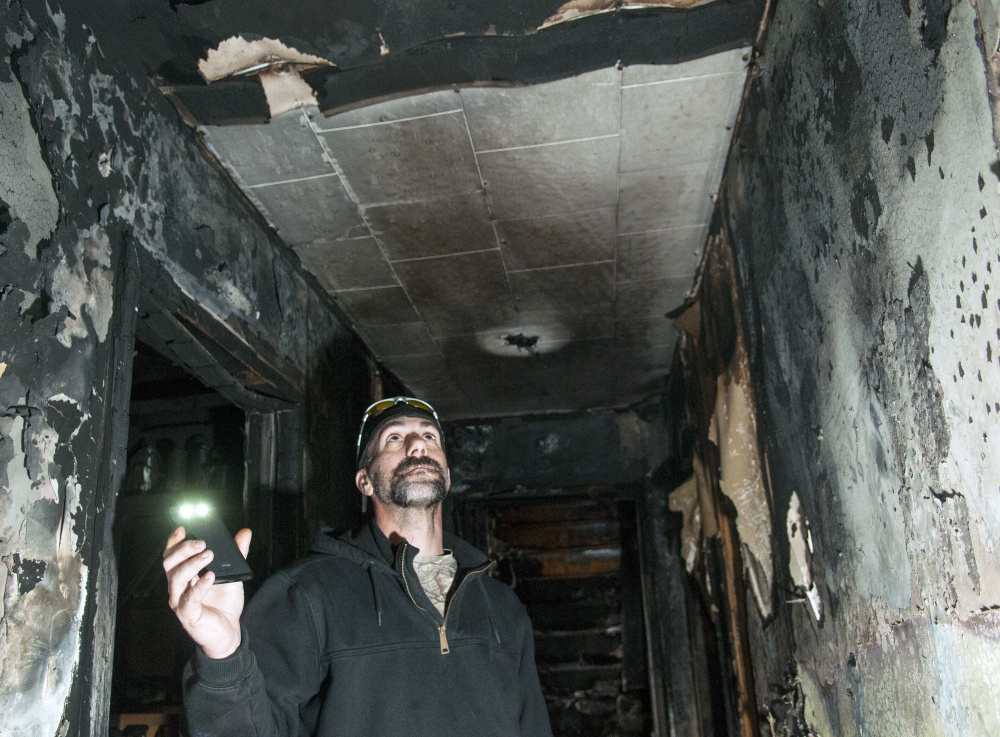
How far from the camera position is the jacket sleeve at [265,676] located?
1.40m

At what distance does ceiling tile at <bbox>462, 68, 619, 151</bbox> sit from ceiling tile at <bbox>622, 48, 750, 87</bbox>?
0.20 feet

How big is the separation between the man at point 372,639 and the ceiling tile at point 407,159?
1.17 meters

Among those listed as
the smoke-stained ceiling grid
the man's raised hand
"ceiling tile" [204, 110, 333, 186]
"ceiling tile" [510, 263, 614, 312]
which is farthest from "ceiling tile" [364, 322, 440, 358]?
the man's raised hand

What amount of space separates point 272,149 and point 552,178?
1.09 meters

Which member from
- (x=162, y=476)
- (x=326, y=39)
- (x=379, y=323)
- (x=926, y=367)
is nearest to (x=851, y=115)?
(x=926, y=367)

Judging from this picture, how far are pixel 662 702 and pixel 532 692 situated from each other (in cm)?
345

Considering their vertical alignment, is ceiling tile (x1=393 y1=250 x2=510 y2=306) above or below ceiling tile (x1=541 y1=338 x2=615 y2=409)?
above

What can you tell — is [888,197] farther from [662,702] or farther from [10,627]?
[662,702]

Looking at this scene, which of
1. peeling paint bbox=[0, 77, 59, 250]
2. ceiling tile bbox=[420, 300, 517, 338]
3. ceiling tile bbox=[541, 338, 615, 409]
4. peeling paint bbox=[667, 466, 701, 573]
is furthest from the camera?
ceiling tile bbox=[541, 338, 615, 409]

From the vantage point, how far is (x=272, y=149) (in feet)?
8.36

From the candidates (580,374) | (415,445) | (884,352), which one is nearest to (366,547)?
(415,445)

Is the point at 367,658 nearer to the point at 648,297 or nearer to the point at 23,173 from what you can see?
the point at 23,173

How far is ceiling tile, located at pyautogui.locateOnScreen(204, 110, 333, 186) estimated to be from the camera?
2.43m

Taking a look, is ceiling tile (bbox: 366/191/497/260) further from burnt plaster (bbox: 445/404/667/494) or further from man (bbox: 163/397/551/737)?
burnt plaster (bbox: 445/404/667/494)
